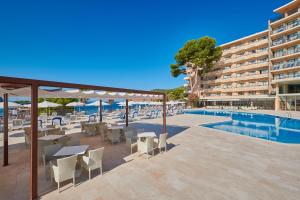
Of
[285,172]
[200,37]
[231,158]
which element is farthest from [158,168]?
[200,37]

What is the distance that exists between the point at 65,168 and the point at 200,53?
135 feet

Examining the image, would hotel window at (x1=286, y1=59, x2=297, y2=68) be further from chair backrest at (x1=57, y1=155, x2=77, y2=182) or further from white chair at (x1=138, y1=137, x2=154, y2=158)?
chair backrest at (x1=57, y1=155, x2=77, y2=182)

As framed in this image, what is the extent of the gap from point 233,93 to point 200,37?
17.3 metres

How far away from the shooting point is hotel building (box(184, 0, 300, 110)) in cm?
3039

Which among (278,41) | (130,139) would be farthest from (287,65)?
(130,139)

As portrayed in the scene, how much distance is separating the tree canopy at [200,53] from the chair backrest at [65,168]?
40.7m

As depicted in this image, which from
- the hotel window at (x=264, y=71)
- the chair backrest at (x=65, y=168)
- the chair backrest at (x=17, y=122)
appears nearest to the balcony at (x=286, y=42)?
the hotel window at (x=264, y=71)

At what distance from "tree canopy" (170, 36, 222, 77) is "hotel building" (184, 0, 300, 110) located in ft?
18.0

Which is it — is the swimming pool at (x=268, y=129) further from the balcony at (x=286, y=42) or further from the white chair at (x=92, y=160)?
the balcony at (x=286, y=42)

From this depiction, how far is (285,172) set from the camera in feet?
16.6

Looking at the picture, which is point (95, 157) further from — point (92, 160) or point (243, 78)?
point (243, 78)

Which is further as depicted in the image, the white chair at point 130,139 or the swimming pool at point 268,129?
the swimming pool at point 268,129

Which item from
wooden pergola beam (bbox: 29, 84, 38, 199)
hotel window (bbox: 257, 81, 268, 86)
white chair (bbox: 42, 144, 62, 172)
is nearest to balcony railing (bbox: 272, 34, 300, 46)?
hotel window (bbox: 257, 81, 268, 86)

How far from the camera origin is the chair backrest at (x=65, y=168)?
159 inches
